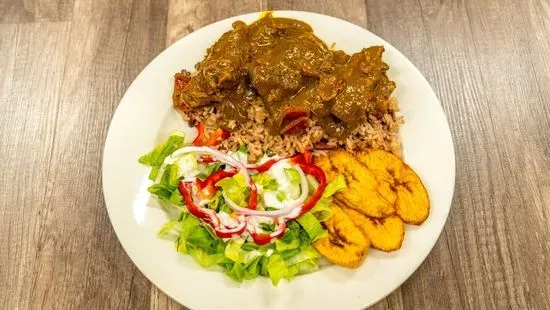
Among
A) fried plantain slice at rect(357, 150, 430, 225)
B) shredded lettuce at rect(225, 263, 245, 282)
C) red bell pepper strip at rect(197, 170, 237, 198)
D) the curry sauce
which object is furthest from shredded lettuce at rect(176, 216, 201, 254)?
fried plantain slice at rect(357, 150, 430, 225)

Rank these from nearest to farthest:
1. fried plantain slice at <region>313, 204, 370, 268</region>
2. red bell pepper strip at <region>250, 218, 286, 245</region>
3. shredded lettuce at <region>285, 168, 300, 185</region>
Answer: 1. fried plantain slice at <region>313, 204, 370, 268</region>
2. red bell pepper strip at <region>250, 218, 286, 245</region>
3. shredded lettuce at <region>285, 168, 300, 185</region>

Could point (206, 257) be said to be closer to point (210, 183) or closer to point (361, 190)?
point (210, 183)

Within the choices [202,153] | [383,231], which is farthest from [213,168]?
[383,231]

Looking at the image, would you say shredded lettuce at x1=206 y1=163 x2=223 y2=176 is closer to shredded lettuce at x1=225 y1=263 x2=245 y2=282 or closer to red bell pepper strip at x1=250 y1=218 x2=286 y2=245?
red bell pepper strip at x1=250 y1=218 x2=286 y2=245

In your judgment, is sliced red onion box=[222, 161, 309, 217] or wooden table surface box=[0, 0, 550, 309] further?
wooden table surface box=[0, 0, 550, 309]

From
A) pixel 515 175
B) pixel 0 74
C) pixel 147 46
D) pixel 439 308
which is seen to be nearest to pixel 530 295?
pixel 439 308

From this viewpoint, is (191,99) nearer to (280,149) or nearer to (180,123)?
(180,123)

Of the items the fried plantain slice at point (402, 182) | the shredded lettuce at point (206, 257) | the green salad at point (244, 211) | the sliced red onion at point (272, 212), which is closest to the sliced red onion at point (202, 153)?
the green salad at point (244, 211)
